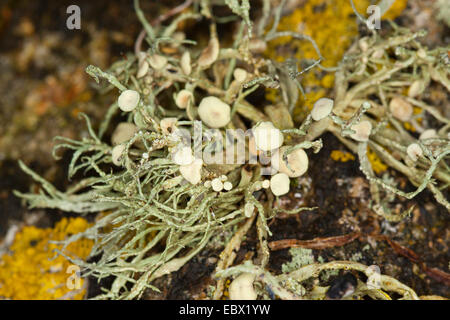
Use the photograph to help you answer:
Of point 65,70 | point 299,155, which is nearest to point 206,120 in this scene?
point 299,155

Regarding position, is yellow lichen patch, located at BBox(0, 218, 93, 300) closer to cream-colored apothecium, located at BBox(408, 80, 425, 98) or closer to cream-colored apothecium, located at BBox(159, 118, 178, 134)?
cream-colored apothecium, located at BBox(159, 118, 178, 134)

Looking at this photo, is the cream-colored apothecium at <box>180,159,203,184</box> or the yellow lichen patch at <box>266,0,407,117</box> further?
the yellow lichen patch at <box>266,0,407,117</box>

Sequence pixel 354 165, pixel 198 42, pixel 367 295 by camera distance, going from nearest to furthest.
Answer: pixel 367 295
pixel 354 165
pixel 198 42

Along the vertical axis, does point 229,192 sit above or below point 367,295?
above

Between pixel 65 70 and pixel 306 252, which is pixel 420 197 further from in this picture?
pixel 65 70

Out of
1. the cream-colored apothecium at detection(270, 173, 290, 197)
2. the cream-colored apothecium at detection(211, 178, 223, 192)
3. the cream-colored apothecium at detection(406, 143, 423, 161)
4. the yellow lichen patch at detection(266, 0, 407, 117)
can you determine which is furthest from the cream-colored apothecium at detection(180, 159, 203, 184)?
the cream-colored apothecium at detection(406, 143, 423, 161)

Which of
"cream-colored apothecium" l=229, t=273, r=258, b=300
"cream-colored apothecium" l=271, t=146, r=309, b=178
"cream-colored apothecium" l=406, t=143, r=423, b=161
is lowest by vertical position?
"cream-colored apothecium" l=229, t=273, r=258, b=300

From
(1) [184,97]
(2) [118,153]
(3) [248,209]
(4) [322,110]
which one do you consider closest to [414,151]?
(4) [322,110]
